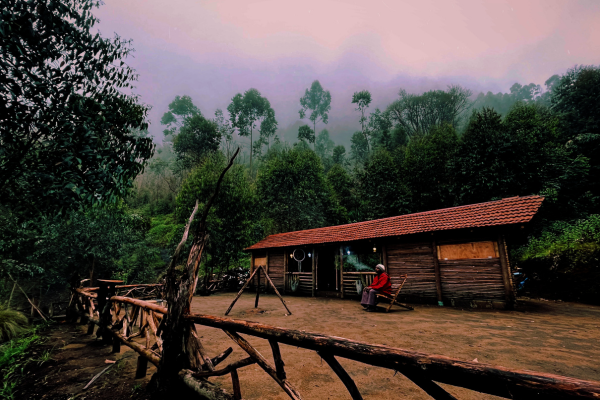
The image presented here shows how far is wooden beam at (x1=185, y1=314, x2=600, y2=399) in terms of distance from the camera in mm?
1092

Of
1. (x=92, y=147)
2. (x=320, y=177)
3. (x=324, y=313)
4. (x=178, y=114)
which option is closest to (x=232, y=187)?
(x=320, y=177)

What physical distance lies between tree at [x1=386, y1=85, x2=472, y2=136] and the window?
27294mm

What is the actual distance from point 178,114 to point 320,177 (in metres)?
26.8

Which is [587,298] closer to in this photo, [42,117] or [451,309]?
[451,309]

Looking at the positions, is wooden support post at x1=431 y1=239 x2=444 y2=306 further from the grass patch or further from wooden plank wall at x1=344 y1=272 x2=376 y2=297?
the grass patch

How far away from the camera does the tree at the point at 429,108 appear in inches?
1331

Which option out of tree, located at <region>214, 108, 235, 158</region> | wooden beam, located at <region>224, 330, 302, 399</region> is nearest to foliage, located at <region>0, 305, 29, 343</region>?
wooden beam, located at <region>224, 330, 302, 399</region>

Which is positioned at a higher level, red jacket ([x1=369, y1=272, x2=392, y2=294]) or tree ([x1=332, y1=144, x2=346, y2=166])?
tree ([x1=332, y1=144, x2=346, y2=166])

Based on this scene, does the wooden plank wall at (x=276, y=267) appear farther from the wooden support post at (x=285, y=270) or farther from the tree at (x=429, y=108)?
the tree at (x=429, y=108)

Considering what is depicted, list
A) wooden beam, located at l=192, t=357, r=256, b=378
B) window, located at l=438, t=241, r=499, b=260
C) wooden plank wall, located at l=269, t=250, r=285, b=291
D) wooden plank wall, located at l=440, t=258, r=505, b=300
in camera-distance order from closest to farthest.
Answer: wooden beam, located at l=192, t=357, r=256, b=378, wooden plank wall, located at l=440, t=258, r=505, b=300, window, located at l=438, t=241, r=499, b=260, wooden plank wall, located at l=269, t=250, r=285, b=291

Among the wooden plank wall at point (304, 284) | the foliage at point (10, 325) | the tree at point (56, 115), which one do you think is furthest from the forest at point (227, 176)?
the wooden plank wall at point (304, 284)

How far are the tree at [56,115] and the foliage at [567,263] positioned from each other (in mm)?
16531

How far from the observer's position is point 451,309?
9086 millimetres

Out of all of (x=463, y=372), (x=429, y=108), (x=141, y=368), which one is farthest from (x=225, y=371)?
(x=429, y=108)
